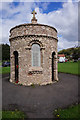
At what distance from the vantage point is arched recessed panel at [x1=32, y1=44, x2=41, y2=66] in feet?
30.9

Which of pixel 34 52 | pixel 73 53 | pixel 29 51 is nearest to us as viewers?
pixel 29 51

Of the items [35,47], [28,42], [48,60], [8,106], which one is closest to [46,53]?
[48,60]

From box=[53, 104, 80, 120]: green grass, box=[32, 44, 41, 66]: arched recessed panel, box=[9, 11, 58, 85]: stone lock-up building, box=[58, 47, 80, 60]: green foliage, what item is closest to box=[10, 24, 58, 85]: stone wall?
box=[9, 11, 58, 85]: stone lock-up building

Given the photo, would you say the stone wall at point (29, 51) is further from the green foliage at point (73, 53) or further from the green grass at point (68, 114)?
the green foliage at point (73, 53)

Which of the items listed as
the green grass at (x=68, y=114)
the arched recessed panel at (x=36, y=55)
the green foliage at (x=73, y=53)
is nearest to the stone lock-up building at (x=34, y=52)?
the arched recessed panel at (x=36, y=55)

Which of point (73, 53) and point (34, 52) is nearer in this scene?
point (34, 52)

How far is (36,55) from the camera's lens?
948cm

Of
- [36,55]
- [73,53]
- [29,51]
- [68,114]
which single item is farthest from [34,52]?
[73,53]

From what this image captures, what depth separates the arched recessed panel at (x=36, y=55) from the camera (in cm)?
941

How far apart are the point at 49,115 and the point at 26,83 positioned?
5.33 m

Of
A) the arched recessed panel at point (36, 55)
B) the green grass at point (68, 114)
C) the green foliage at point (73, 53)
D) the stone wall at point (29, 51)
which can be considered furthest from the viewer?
the green foliage at point (73, 53)

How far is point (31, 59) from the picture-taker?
9328 mm

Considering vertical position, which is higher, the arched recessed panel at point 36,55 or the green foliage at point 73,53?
the green foliage at point 73,53

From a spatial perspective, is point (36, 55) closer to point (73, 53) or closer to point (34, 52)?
point (34, 52)
